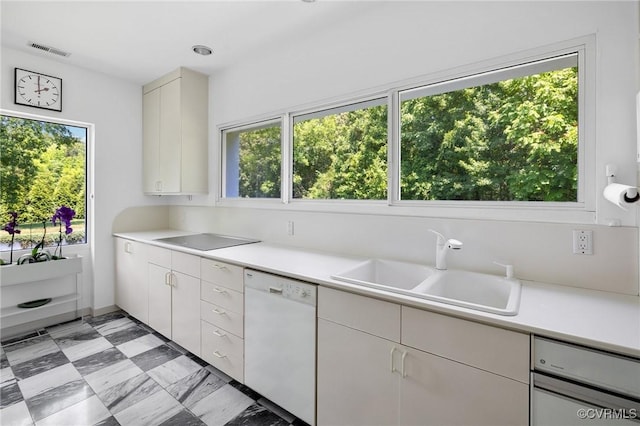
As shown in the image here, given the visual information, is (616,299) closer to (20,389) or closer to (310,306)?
(310,306)

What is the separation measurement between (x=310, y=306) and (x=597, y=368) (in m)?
1.13

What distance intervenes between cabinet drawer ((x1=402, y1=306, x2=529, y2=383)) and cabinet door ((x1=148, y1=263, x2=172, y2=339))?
2.07 meters

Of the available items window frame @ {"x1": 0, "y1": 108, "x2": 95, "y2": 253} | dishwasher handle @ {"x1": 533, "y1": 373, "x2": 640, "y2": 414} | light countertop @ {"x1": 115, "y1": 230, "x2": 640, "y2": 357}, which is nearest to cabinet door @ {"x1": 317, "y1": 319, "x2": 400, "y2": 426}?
light countertop @ {"x1": 115, "y1": 230, "x2": 640, "y2": 357}

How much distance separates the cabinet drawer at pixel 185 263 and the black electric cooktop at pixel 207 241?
9 cm

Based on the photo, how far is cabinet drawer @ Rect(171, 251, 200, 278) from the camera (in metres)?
2.24

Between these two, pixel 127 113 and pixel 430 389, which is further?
pixel 127 113

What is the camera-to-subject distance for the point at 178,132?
3041 millimetres

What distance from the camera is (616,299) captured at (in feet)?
4.17

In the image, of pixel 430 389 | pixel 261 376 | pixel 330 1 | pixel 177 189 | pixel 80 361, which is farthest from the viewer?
pixel 177 189

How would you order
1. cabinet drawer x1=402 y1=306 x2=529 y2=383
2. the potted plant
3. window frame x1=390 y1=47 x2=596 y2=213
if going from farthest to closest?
the potted plant, window frame x1=390 y1=47 x2=596 y2=213, cabinet drawer x1=402 y1=306 x2=529 y2=383

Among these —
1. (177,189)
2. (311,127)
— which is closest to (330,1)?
(311,127)

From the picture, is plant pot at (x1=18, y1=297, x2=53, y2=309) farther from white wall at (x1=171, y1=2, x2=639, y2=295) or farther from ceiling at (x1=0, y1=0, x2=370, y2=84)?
ceiling at (x1=0, y1=0, x2=370, y2=84)

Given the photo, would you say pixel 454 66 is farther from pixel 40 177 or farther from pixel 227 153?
pixel 40 177

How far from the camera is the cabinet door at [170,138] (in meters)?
3.04
